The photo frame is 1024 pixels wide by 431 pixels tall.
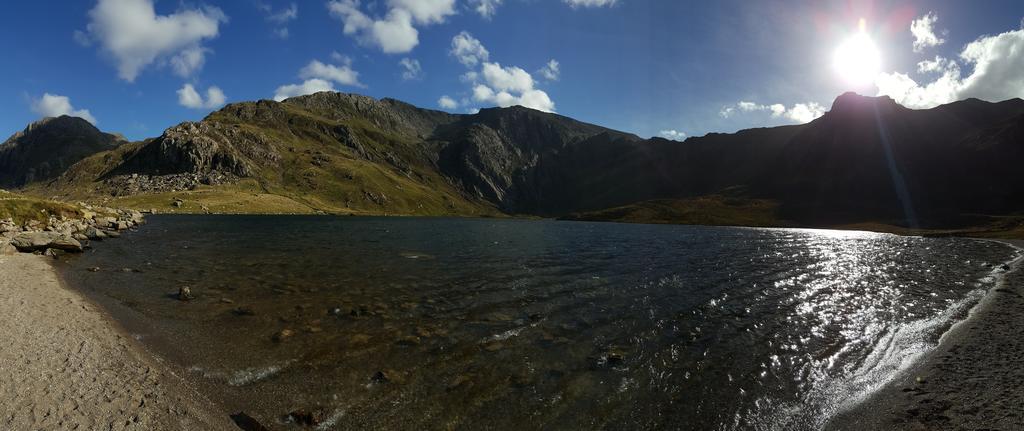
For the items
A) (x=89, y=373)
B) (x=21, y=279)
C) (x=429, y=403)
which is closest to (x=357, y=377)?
(x=429, y=403)

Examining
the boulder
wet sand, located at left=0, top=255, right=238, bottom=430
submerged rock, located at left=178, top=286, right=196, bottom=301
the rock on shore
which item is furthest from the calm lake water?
the rock on shore

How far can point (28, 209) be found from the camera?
203 feet

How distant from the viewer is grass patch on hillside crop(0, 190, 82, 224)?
5809cm

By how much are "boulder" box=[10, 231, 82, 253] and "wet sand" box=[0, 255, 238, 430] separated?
30333mm

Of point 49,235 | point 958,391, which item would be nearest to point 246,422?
point 958,391

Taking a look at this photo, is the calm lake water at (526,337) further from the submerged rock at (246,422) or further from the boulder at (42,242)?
the boulder at (42,242)

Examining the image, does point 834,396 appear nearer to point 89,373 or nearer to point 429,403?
point 429,403

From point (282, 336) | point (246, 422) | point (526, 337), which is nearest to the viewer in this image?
point (246, 422)

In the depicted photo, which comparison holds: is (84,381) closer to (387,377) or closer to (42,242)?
(387,377)

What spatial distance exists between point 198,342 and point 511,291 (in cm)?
1809

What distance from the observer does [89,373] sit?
13859 millimetres

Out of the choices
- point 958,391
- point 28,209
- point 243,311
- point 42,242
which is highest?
point 28,209

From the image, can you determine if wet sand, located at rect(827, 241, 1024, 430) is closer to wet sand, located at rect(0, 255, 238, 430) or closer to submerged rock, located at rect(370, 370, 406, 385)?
submerged rock, located at rect(370, 370, 406, 385)

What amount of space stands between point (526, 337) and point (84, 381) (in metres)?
16.0
